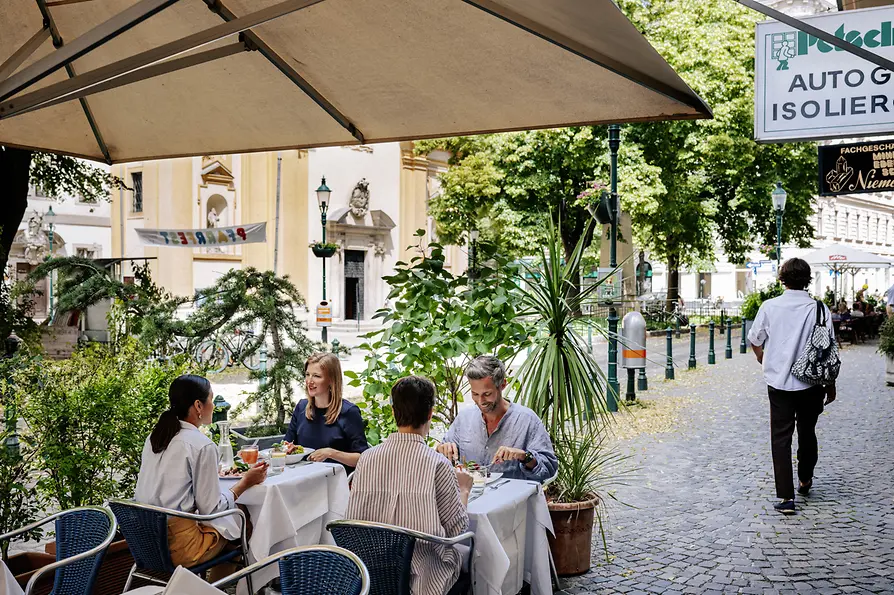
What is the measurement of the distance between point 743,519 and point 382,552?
4.24 m

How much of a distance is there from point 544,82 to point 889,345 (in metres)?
13.2

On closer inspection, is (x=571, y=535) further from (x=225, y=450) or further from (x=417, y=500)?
(x=225, y=450)

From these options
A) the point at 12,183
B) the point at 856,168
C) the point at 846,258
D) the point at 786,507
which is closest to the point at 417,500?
the point at 786,507

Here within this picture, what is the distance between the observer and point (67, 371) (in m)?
5.75

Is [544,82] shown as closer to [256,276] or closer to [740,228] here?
[256,276]

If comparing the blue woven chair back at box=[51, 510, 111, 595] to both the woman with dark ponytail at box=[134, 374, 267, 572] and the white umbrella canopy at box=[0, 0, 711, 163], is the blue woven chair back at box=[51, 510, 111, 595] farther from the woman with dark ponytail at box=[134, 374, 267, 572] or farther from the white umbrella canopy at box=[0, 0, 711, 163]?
the white umbrella canopy at box=[0, 0, 711, 163]

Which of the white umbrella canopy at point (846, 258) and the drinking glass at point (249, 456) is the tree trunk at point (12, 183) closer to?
the drinking glass at point (249, 456)

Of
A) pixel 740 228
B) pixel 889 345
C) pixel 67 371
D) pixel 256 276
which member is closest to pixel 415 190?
pixel 740 228

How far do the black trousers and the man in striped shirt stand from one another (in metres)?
3.87

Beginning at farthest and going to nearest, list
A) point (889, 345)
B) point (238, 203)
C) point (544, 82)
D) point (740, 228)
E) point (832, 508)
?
point (238, 203), point (740, 228), point (889, 345), point (832, 508), point (544, 82)

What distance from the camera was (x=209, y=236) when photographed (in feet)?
69.1

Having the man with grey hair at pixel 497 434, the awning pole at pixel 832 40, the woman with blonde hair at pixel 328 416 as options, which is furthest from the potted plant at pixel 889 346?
the awning pole at pixel 832 40

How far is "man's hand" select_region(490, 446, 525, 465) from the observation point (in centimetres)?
463

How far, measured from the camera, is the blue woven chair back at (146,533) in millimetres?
3959
